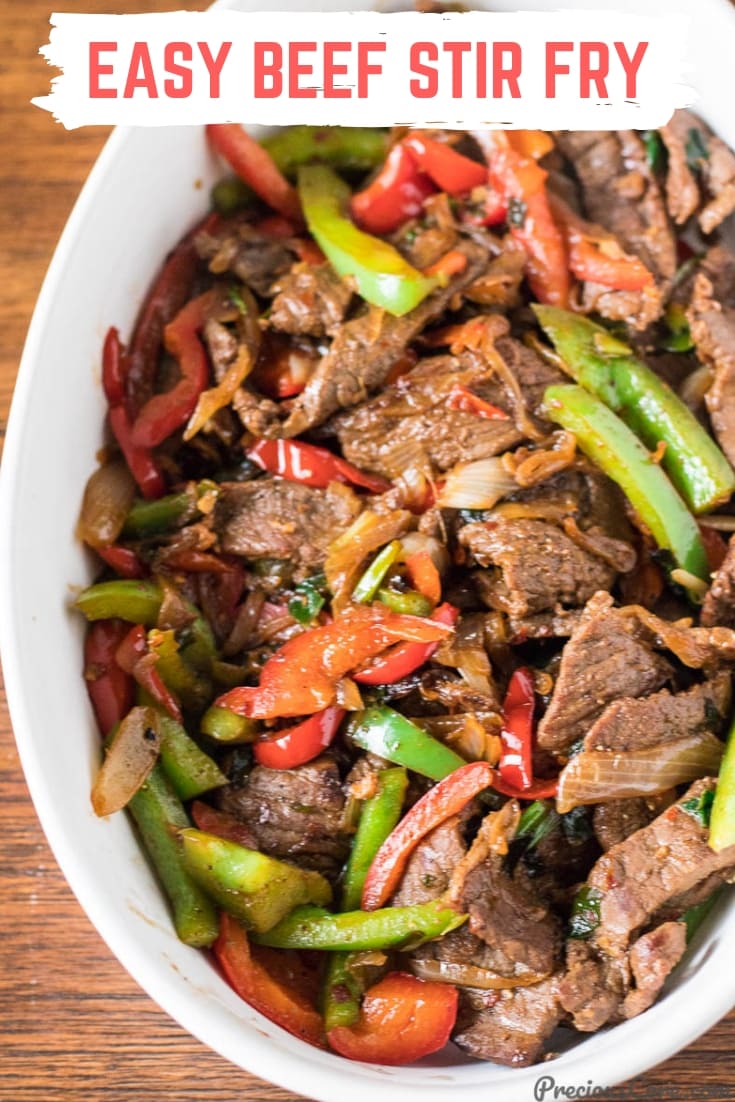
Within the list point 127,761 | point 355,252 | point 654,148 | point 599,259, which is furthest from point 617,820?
point 654,148

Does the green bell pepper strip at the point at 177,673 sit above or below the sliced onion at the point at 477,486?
below

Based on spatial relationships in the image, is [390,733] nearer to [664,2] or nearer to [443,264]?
[443,264]

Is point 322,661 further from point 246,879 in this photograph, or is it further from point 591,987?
point 591,987

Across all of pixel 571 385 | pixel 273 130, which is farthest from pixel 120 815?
pixel 273 130

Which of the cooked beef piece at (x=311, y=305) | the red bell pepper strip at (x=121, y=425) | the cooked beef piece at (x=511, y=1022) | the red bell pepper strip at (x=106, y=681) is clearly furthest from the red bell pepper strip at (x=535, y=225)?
the cooked beef piece at (x=511, y=1022)

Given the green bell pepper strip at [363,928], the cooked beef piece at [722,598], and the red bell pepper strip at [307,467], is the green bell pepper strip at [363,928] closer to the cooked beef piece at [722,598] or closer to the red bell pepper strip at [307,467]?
the cooked beef piece at [722,598]
